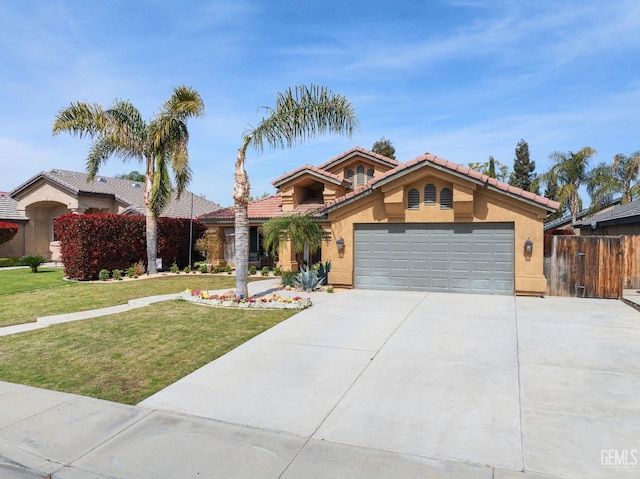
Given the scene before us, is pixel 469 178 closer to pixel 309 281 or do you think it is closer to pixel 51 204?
pixel 309 281

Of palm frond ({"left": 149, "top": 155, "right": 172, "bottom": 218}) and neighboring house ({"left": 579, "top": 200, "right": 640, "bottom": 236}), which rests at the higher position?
palm frond ({"left": 149, "top": 155, "right": 172, "bottom": 218})

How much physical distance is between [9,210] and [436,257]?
27431mm

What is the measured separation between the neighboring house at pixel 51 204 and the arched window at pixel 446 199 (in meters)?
16.9

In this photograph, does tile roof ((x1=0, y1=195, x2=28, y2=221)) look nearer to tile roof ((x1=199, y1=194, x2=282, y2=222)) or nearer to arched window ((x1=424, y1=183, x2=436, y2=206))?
tile roof ((x1=199, y1=194, x2=282, y2=222))

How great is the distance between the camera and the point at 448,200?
13.3 meters

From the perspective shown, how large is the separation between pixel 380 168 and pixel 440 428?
17.8 metres

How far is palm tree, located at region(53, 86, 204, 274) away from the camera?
17203mm

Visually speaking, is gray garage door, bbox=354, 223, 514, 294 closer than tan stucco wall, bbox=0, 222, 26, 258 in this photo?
Yes

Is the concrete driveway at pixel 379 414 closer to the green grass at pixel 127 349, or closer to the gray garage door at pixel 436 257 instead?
the green grass at pixel 127 349

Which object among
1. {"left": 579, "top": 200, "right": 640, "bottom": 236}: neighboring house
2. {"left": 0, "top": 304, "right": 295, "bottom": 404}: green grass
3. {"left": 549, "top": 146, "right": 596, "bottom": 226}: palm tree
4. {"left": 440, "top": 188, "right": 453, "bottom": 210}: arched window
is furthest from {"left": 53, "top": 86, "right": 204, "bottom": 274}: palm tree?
{"left": 549, "top": 146, "right": 596, "bottom": 226}: palm tree

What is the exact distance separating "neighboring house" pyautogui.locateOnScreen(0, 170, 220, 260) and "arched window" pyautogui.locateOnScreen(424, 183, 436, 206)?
16.4 metres

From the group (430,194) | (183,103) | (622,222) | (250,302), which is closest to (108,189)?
(183,103)

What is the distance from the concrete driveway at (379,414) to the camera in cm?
389

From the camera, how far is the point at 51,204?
26.5m
